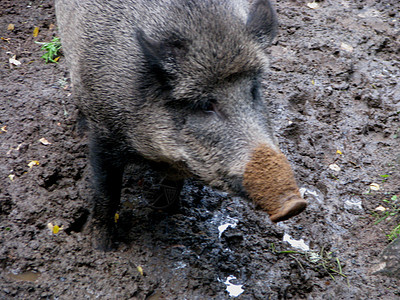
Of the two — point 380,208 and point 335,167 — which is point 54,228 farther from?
point 380,208

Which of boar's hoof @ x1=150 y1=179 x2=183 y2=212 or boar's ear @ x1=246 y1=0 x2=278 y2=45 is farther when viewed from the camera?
boar's hoof @ x1=150 y1=179 x2=183 y2=212

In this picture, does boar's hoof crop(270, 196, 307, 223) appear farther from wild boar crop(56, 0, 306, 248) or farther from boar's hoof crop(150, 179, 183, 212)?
boar's hoof crop(150, 179, 183, 212)

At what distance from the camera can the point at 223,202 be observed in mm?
4434

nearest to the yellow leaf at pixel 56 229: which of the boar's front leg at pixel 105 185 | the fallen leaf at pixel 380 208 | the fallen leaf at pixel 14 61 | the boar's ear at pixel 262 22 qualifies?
the boar's front leg at pixel 105 185

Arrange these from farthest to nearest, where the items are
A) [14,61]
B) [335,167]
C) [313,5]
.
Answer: [313,5]
[14,61]
[335,167]

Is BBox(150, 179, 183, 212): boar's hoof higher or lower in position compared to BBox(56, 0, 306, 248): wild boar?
lower

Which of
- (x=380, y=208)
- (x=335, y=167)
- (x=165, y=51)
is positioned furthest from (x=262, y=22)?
(x=380, y=208)

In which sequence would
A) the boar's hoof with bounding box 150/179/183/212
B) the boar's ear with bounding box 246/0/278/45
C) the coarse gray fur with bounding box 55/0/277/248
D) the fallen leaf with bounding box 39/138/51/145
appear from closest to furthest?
the coarse gray fur with bounding box 55/0/277/248
the boar's ear with bounding box 246/0/278/45
the boar's hoof with bounding box 150/179/183/212
the fallen leaf with bounding box 39/138/51/145

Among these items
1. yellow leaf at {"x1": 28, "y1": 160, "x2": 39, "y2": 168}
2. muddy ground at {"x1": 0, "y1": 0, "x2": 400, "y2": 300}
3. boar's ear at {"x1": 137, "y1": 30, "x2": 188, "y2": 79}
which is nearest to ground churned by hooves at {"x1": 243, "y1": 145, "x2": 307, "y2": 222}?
boar's ear at {"x1": 137, "y1": 30, "x2": 188, "y2": 79}

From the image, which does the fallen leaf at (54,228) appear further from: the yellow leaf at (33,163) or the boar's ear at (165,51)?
the boar's ear at (165,51)

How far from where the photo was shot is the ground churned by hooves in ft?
8.66

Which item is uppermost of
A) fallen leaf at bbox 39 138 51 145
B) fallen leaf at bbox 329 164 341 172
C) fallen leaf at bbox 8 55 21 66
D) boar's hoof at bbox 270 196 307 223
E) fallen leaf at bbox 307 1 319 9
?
boar's hoof at bbox 270 196 307 223

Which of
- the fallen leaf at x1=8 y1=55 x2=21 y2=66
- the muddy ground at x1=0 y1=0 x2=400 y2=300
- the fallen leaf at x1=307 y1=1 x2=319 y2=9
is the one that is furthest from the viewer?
the fallen leaf at x1=307 y1=1 x2=319 y2=9

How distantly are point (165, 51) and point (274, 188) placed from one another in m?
1.15
